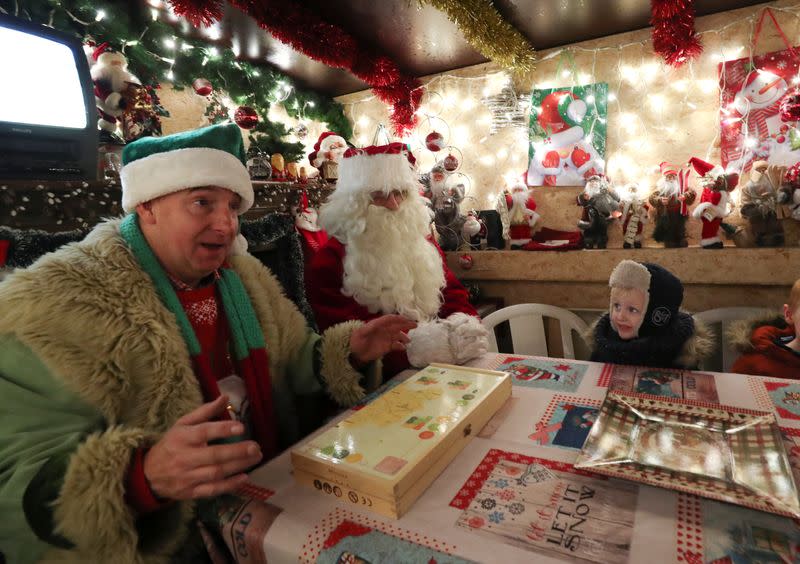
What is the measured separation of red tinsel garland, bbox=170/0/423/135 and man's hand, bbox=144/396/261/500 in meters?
1.76

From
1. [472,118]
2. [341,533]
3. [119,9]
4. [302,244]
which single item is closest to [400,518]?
[341,533]

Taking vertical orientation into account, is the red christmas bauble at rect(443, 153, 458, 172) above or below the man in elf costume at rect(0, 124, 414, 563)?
above

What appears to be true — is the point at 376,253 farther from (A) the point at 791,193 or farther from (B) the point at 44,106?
(A) the point at 791,193

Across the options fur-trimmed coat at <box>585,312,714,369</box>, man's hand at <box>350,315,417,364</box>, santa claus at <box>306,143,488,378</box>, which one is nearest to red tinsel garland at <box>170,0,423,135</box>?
santa claus at <box>306,143,488,378</box>

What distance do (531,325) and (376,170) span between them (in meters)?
1.08

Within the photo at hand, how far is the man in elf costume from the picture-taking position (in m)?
0.61

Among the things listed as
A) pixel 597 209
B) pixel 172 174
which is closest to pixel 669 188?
pixel 597 209

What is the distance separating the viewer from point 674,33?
2.13 metres

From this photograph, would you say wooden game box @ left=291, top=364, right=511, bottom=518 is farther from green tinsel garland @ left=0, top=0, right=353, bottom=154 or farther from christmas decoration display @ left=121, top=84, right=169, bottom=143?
green tinsel garland @ left=0, top=0, right=353, bottom=154

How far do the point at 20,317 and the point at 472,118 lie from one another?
2.68 m

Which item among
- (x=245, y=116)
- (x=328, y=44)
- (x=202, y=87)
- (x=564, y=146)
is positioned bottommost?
(x=564, y=146)

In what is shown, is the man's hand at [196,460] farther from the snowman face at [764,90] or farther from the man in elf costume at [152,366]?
the snowman face at [764,90]

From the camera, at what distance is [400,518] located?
596 mm

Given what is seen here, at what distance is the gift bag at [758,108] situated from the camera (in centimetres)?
207
